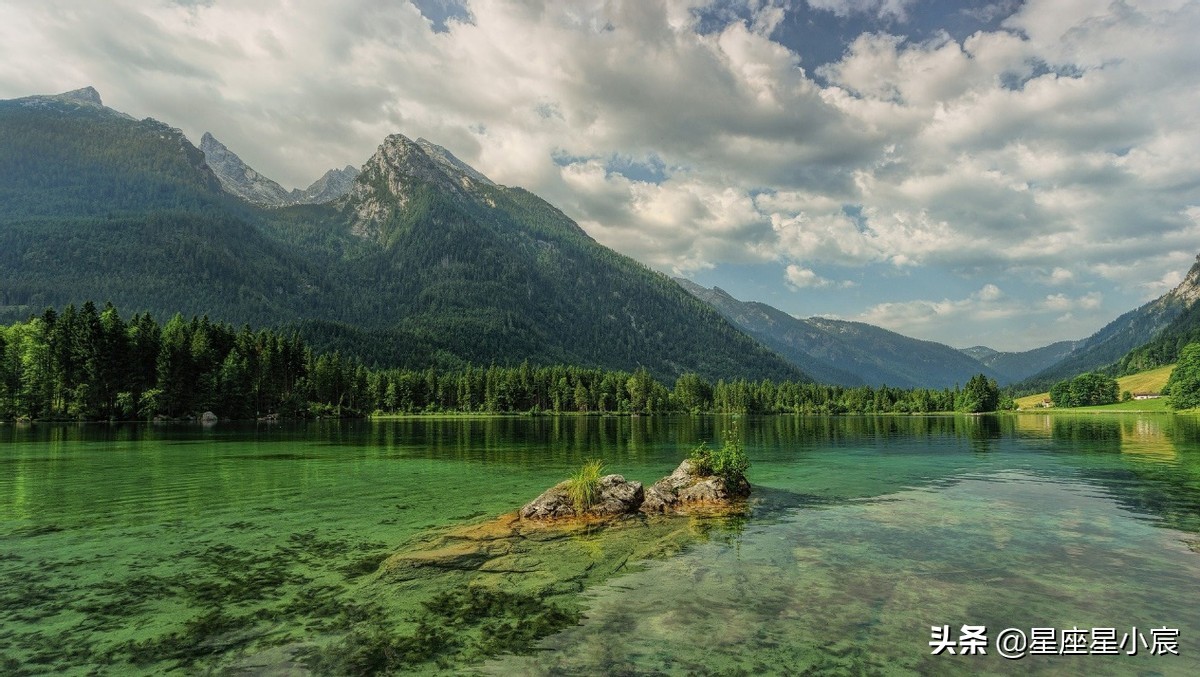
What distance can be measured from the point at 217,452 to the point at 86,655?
192 feet

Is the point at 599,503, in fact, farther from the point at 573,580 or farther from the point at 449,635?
the point at 449,635

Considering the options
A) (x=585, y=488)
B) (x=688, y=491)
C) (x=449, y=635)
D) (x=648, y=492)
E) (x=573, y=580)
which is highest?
(x=585, y=488)

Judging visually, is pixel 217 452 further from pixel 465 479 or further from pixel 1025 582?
pixel 1025 582

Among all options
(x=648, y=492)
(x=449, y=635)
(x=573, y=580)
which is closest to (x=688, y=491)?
(x=648, y=492)

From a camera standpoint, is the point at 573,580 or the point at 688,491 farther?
the point at 688,491

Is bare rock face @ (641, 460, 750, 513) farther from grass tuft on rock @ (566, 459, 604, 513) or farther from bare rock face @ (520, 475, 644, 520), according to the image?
grass tuft on rock @ (566, 459, 604, 513)

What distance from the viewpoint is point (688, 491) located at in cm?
3281

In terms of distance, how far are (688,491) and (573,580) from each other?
16.2 meters

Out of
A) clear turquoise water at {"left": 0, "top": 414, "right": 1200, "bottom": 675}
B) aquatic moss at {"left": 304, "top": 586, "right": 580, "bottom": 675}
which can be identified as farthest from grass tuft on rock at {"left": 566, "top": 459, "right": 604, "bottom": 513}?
aquatic moss at {"left": 304, "top": 586, "right": 580, "bottom": 675}

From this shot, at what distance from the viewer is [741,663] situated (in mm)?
11859

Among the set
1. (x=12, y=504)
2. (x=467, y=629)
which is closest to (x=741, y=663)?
(x=467, y=629)

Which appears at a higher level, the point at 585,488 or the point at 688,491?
the point at 585,488

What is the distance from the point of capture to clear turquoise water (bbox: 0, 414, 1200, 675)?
1225cm

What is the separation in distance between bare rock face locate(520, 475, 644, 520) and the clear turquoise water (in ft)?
8.96
